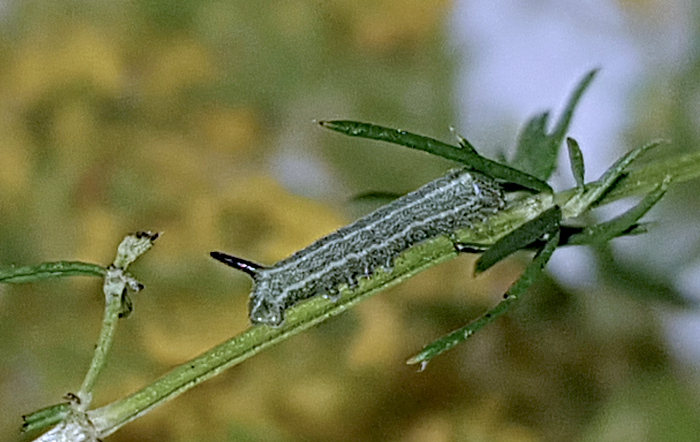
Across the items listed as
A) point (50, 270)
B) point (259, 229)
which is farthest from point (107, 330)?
point (259, 229)

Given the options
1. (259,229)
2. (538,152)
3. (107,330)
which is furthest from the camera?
(259,229)

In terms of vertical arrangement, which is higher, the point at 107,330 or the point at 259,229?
the point at 259,229

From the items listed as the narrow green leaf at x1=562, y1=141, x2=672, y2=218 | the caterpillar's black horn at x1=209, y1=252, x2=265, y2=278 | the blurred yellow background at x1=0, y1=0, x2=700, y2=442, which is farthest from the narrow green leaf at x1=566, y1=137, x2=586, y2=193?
the blurred yellow background at x1=0, y1=0, x2=700, y2=442

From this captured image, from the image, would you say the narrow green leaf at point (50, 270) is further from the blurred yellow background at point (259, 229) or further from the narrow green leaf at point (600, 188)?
the blurred yellow background at point (259, 229)

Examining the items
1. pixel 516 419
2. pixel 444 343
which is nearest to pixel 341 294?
pixel 444 343

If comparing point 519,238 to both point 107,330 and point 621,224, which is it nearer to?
point 621,224

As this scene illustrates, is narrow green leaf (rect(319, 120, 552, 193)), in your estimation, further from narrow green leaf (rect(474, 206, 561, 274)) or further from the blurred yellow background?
the blurred yellow background

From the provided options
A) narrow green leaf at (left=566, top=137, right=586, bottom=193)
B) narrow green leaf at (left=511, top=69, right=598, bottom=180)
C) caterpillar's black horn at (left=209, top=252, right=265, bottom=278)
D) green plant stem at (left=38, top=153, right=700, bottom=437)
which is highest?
narrow green leaf at (left=511, top=69, right=598, bottom=180)
